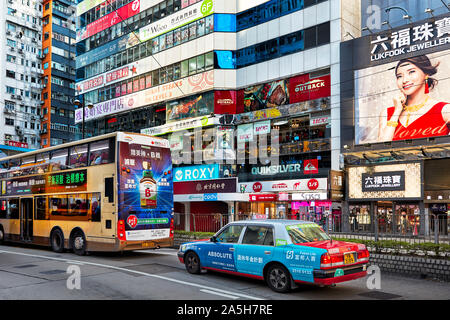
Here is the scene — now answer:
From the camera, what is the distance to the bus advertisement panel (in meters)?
15.2

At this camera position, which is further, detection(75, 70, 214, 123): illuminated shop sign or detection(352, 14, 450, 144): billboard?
detection(75, 70, 214, 123): illuminated shop sign

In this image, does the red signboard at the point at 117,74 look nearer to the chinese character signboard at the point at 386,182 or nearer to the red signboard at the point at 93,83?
the red signboard at the point at 93,83

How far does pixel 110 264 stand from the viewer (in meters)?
14.3

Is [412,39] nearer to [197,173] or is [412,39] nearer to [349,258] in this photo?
[197,173]

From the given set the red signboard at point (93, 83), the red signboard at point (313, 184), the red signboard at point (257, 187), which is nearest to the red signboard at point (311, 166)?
the red signboard at point (313, 184)

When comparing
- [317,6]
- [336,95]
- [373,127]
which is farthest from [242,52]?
[373,127]

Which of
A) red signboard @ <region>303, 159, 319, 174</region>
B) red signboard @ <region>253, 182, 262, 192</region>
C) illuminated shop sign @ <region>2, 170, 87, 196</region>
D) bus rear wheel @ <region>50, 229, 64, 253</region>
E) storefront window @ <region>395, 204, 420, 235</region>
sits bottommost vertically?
bus rear wheel @ <region>50, 229, 64, 253</region>

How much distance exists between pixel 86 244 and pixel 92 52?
36.4 metres

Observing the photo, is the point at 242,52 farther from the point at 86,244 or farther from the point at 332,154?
the point at 86,244

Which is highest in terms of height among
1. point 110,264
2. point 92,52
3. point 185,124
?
point 92,52

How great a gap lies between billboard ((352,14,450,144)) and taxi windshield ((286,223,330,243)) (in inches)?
708

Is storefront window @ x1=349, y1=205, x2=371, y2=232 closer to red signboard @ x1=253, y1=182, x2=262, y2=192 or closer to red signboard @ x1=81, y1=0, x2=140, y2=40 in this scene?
red signboard @ x1=253, y1=182, x2=262, y2=192

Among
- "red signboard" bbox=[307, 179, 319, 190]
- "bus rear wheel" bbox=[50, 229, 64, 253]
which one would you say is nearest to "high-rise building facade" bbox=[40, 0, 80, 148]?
"red signboard" bbox=[307, 179, 319, 190]

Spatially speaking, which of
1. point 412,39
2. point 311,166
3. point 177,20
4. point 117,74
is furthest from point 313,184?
point 117,74
